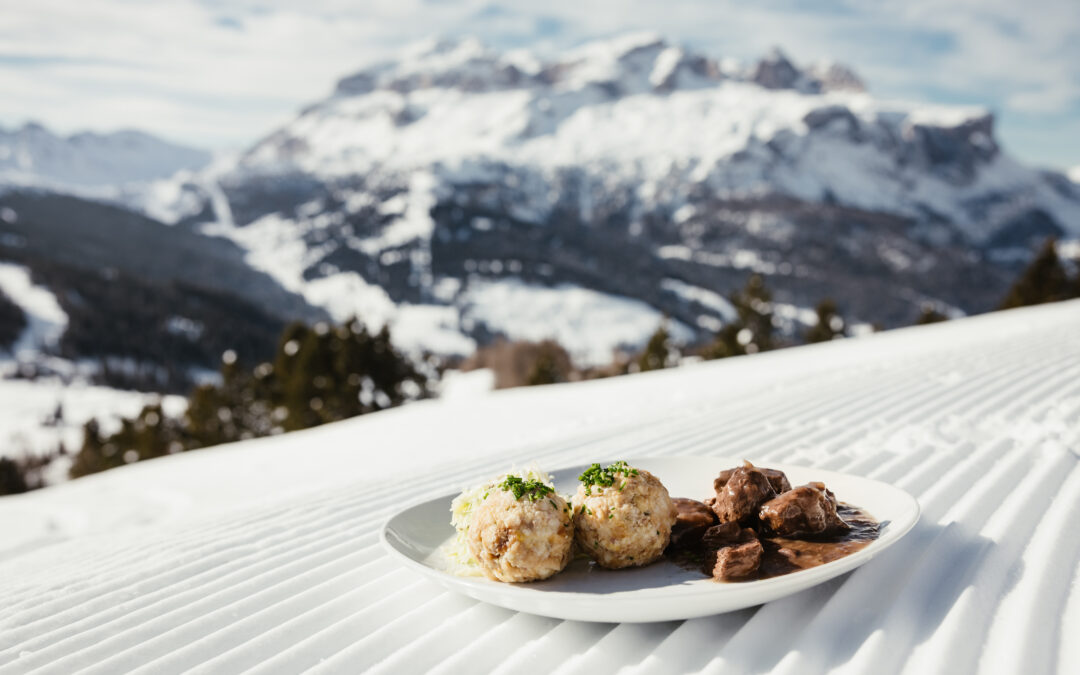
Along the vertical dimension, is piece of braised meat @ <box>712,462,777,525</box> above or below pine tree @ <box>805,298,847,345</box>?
above

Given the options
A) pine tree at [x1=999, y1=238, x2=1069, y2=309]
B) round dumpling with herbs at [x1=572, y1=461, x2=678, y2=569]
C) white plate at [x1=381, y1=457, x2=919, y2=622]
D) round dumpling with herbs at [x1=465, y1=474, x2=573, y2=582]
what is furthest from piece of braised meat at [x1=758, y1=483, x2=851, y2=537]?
pine tree at [x1=999, y1=238, x2=1069, y2=309]

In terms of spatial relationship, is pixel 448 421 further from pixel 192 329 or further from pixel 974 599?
pixel 192 329

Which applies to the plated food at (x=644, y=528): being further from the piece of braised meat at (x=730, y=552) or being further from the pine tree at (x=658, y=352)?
the pine tree at (x=658, y=352)

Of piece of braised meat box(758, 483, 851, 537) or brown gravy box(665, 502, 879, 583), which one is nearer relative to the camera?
brown gravy box(665, 502, 879, 583)

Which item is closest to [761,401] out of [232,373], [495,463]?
[495,463]

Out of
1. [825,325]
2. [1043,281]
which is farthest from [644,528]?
[1043,281]

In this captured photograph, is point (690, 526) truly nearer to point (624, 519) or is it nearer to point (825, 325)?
point (624, 519)

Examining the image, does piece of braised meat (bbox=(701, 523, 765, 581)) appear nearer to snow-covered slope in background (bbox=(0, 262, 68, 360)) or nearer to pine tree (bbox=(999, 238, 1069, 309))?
pine tree (bbox=(999, 238, 1069, 309))
